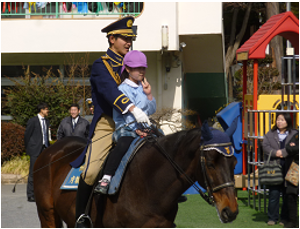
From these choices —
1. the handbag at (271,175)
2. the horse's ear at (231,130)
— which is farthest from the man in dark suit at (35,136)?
the handbag at (271,175)

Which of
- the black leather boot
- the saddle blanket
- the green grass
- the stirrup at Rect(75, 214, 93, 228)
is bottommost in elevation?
the green grass

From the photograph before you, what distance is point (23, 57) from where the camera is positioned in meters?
14.2

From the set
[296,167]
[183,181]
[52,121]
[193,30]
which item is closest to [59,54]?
[52,121]

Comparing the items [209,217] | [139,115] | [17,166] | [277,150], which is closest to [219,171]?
[139,115]

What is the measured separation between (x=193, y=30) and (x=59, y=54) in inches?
181

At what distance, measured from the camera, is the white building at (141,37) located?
41.2 ft

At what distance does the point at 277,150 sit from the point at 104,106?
3929 mm

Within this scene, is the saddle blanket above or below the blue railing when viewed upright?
below

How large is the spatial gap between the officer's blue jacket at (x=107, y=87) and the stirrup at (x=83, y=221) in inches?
24.1

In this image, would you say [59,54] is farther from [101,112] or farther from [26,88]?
[101,112]

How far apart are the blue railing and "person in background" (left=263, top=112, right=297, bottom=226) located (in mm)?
7326

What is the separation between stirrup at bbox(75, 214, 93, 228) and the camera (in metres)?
3.86

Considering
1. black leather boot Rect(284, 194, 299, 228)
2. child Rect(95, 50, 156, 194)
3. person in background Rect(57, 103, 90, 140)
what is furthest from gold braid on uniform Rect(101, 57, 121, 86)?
person in background Rect(57, 103, 90, 140)

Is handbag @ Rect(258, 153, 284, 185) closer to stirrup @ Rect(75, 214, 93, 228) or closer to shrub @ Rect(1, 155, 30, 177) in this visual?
stirrup @ Rect(75, 214, 93, 228)
